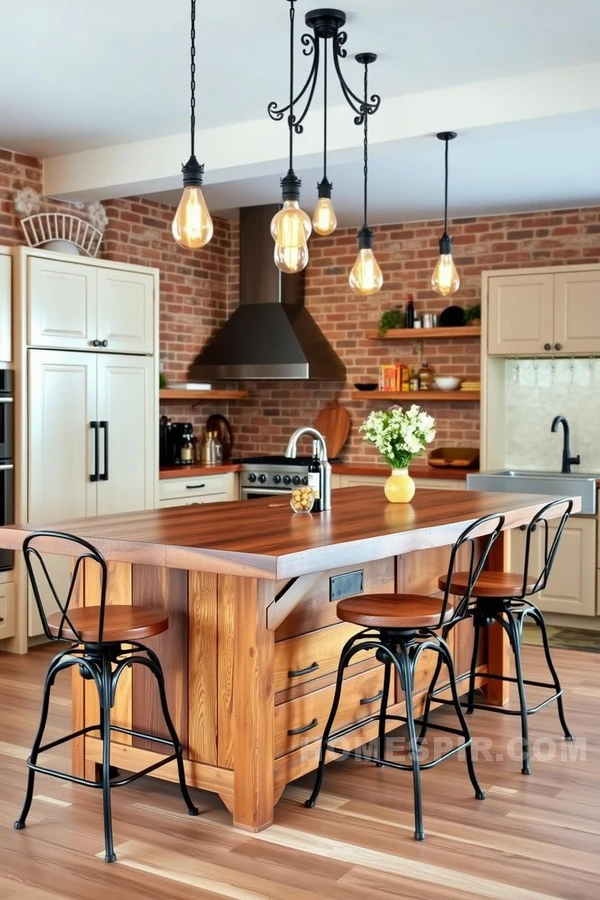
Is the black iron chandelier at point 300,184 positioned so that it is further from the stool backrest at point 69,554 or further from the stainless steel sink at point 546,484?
the stainless steel sink at point 546,484

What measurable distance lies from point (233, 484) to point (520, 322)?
2.27m

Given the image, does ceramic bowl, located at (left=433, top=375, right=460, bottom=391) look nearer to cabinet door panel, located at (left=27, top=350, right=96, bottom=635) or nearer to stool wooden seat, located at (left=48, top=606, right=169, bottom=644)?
cabinet door panel, located at (left=27, top=350, right=96, bottom=635)

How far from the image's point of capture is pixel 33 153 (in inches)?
235

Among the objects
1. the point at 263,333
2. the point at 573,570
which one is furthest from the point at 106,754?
the point at 263,333

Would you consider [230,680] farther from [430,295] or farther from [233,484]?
[430,295]

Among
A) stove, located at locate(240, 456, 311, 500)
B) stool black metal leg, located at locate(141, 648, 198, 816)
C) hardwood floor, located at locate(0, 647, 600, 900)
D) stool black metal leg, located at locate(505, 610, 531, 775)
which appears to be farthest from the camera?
stove, located at locate(240, 456, 311, 500)

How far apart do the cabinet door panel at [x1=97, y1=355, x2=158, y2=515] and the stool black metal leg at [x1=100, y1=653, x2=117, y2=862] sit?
2.94 m

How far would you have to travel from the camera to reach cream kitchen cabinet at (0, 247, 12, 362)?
17.9ft

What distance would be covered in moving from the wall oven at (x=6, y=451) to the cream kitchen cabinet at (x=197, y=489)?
110cm

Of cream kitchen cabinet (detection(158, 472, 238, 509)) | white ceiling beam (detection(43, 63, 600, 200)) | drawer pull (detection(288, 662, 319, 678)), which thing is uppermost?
white ceiling beam (detection(43, 63, 600, 200))

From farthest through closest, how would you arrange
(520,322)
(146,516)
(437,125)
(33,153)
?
(520,322) → (33,153) → (437,125) → (146,516)

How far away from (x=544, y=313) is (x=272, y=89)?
Answer: 2668 mm

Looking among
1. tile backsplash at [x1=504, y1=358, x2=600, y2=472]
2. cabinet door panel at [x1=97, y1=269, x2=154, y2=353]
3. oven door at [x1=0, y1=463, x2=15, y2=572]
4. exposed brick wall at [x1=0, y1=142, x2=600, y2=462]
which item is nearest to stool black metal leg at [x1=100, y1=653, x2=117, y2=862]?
oven door at [x1=0, y1=463, x2=15, y2=572]

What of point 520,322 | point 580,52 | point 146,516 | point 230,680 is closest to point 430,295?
point 520,322
